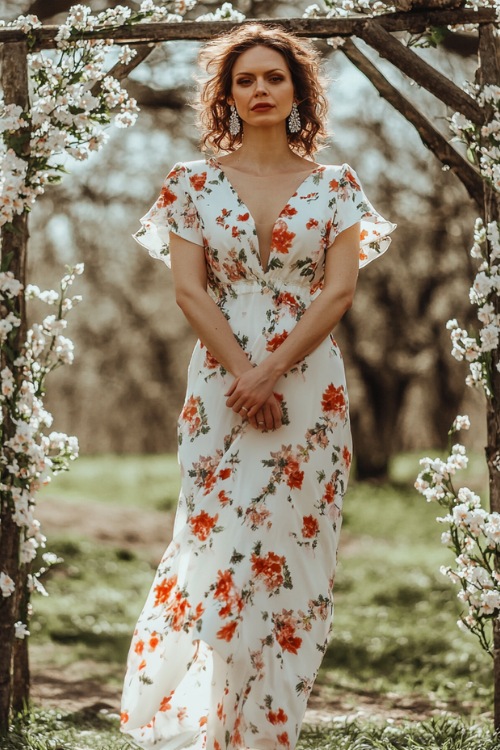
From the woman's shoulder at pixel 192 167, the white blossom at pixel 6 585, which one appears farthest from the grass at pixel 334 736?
the woman's shoulder at pixel 192 167

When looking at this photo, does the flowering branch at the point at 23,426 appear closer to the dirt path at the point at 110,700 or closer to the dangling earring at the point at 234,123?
the dangling earring at the point at 234,123

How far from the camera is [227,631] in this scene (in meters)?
3.15

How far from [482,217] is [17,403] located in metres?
1.80

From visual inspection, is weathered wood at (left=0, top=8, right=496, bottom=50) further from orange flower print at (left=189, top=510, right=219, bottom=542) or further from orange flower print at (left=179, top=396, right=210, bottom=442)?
orange flower print at (left=189, top=510, right=219, bottom=542)

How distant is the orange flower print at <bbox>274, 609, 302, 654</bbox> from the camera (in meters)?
3.24

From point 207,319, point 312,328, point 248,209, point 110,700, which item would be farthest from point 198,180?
point 110,700

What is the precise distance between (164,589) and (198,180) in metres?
1.25

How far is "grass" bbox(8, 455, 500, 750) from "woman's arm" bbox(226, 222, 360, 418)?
1424 mm

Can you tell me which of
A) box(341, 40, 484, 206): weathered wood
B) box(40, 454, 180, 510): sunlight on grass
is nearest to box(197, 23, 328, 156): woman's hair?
box(341, 40, 484, 206): weathered wood

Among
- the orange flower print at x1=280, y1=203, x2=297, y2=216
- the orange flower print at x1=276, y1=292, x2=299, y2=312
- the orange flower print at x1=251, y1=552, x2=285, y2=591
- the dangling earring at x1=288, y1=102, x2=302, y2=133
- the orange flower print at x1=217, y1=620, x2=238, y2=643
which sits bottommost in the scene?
Result: the orange flower print at x1=217, y1=620, x2=238, y2=643

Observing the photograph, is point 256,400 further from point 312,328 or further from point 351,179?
point 351,179

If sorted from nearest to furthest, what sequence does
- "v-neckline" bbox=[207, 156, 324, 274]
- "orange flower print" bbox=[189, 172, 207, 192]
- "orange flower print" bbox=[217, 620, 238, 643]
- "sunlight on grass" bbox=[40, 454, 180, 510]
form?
"orange flower print" bbox=[217, 620, 238, 643], "v-neckline" bbox=[207, 156, 324, 274], "orange flower print" bbox=[189, 172, 207, 192], "sunlight on grass" bbox=[40, 454, 180, 510]

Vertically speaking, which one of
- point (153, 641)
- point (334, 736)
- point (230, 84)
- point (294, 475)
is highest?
point (230, 84)

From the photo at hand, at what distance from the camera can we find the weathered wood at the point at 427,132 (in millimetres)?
4137
